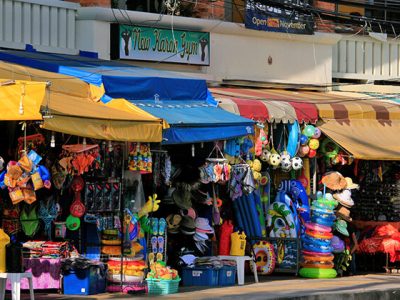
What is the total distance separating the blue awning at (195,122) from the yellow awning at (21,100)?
2747 mm

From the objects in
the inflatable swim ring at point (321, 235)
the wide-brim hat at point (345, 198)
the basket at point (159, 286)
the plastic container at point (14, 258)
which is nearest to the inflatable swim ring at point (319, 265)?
the inflatable swim ring at point (321, 235)

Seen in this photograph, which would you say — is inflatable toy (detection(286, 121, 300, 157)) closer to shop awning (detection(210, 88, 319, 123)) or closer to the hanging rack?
shop awning (detection(210, 88, 319, 123))

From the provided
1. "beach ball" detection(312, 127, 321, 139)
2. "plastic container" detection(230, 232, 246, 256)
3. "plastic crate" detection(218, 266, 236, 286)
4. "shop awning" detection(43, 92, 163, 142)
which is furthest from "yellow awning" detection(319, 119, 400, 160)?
"shop awning" detection(43, 92, 163, 142)

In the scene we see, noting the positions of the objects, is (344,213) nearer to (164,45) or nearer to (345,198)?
(345,198)

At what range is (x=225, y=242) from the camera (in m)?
18.3

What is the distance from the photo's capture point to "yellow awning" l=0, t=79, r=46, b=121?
1364cm

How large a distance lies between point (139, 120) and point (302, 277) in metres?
5.20

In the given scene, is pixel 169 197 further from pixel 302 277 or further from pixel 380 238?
pixel 380 238

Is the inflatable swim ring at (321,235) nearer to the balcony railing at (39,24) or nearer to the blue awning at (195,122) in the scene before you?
the blue awning at (195,122)

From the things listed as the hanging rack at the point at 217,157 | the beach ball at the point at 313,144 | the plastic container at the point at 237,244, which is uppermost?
the beach ball at the point at 313,144

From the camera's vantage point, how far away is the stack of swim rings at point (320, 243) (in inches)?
750

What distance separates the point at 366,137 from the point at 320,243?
2093 mm

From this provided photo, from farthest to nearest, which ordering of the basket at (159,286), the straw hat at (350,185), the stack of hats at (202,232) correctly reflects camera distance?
1. the straw hat at (350,185)
2. the stack of hats at (202,232)
3. the basket at (159,286)

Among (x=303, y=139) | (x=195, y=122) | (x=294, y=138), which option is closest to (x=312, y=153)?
(x=303, y=139)
